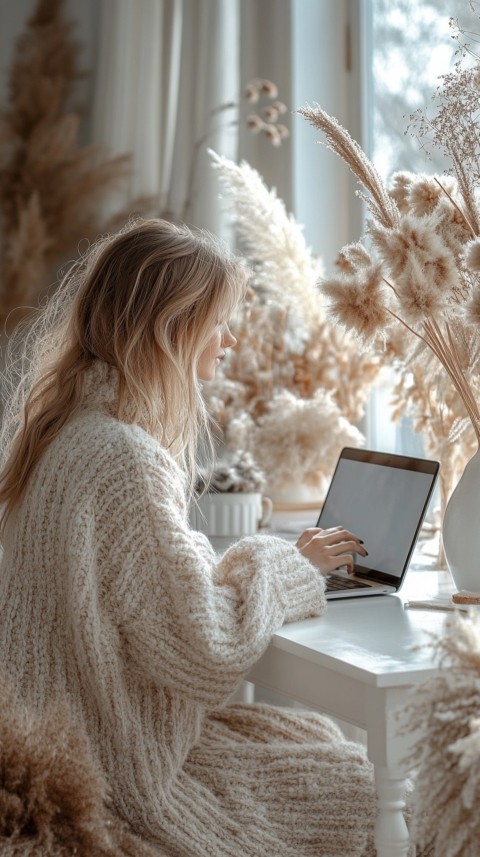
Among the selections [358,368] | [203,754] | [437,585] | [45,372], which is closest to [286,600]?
[203,754]

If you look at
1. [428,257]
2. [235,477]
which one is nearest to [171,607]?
[428,257]

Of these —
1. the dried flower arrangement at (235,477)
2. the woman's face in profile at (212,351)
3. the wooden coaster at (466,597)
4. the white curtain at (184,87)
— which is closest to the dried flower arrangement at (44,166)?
the white curtain at (184,87)

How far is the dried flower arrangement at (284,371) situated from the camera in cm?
203

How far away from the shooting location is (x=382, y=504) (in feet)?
4.66

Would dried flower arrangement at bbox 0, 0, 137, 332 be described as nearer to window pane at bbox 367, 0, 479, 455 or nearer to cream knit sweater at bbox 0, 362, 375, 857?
window pane at bbox 367, 0, 479, 455

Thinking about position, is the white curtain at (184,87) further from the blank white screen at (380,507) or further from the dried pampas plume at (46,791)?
the dried pampas plume at (46,791)

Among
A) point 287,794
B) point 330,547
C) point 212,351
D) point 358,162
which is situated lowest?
point 287,794

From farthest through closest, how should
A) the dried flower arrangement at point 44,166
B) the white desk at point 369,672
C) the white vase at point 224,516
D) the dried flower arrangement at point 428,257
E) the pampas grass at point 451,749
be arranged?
the dried flower arrangement at point 44,166 < the white vase at point 224,516 < the dried flower arrangement at point 428,257 < the white desk at point 369,672 < the pampas grass at point 451,749

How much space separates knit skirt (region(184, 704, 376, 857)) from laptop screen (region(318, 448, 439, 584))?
249mm

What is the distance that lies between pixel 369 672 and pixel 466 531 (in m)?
0.36

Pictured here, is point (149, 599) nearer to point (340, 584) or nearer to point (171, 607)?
point (171, 607)

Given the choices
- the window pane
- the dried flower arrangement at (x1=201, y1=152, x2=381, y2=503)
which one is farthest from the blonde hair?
the window pane

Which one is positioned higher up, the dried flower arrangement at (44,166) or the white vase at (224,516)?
the dried flower arrangement at (44,166)

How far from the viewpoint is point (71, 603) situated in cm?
109
